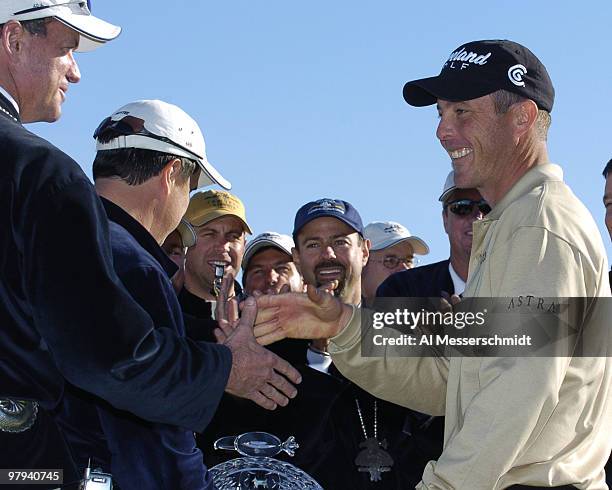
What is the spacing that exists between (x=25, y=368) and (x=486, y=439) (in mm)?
1770

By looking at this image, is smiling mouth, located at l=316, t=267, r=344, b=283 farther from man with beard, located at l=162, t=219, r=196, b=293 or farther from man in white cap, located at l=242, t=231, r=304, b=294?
man with beard, located at l=162, t=219, r=196, b=293

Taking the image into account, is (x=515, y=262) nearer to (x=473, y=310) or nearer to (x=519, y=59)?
(x=473, y=310)

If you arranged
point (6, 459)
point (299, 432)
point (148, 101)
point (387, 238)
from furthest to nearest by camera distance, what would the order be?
point (387, 238) → point (299, 432) → point (148, 101) → point (6, 459)

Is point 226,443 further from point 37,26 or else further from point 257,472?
point 37,26

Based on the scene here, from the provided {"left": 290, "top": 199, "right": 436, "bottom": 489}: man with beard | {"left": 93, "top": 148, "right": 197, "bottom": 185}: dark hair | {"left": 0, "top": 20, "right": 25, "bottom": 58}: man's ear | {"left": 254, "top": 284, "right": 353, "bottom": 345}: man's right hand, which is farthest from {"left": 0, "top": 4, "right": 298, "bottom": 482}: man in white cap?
{"left": 290, "top": 199, "right": 436, "bottom": 489}: man with beard

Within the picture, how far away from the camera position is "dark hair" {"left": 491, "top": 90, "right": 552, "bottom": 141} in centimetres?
527

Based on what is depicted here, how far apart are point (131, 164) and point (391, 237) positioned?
19.5ft

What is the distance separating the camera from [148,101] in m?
5.61

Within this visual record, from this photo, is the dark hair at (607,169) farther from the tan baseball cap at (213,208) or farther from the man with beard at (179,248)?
the man with beard at (179,248)

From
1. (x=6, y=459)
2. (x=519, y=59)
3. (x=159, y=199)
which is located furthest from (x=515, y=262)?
(x=6, y=459)

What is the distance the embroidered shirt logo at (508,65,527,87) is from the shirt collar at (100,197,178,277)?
1905 millimetres

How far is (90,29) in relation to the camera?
15.3 ft

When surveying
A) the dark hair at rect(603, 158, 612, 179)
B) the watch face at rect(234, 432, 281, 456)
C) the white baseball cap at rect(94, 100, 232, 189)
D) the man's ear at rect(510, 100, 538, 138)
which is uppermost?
the dark hair at rect(603, 158, 612, 179)

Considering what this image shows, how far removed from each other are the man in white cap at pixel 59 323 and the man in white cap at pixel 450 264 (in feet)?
11.9
